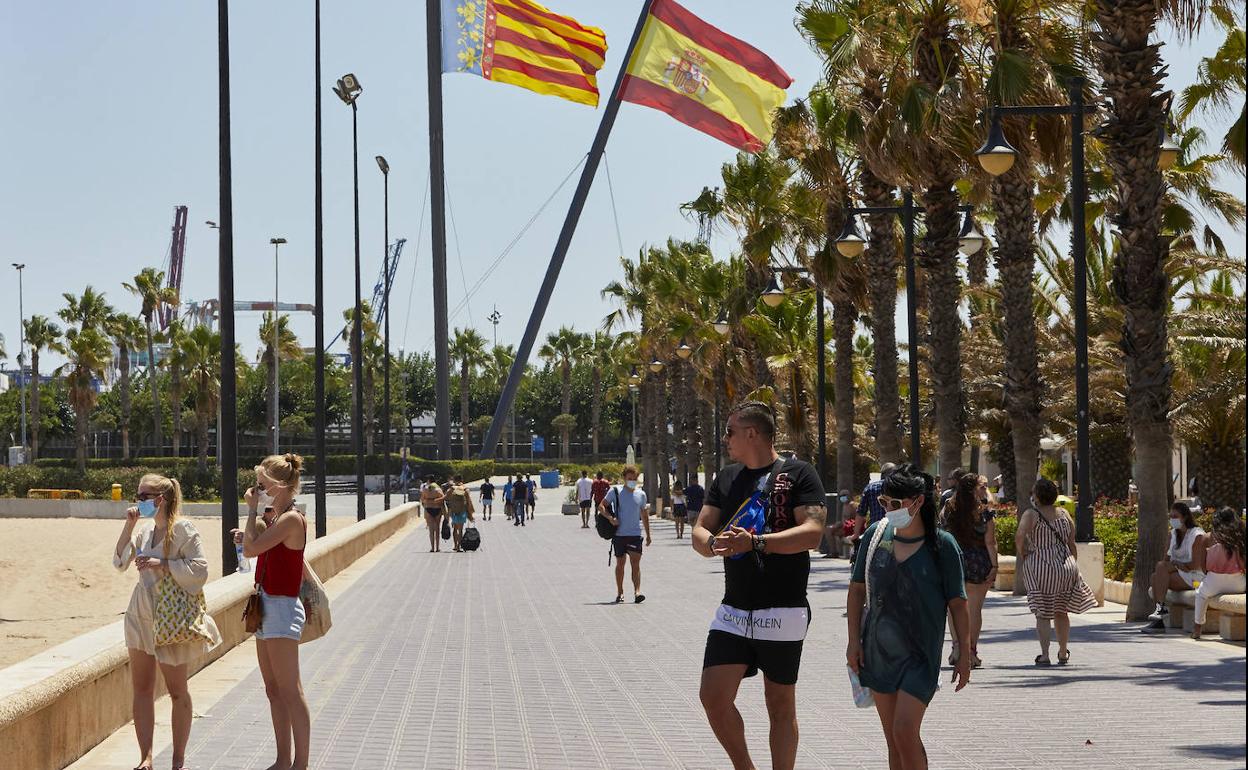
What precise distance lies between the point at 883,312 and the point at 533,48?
62.0 feet

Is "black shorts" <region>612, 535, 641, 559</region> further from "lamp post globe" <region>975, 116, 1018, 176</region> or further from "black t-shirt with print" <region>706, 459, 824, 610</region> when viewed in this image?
"black t-shirt with print" <region>706, 459, 824, 610</region>

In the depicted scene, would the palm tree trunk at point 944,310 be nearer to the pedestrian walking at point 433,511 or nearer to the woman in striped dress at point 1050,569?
the woman in striped dress at point 1050,569

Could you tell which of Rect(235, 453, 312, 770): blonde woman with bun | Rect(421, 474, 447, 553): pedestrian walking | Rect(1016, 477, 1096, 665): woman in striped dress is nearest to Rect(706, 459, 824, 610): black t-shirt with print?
Rect(235, 453, 312, 770): blonde woman with bun

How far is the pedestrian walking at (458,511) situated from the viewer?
3316 centimetres

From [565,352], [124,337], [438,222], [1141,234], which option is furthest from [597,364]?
[1141,234]

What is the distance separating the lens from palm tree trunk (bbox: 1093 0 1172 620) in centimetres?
1570

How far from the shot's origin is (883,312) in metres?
27.0

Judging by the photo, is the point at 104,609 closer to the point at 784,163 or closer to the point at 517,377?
the point at 784,163

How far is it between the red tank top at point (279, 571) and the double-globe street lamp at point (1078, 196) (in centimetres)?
992

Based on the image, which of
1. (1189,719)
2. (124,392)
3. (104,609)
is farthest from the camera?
(124,392)

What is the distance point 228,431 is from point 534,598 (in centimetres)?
473

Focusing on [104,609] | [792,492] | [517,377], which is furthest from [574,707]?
[517,377]

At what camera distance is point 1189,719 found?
30.4 ft

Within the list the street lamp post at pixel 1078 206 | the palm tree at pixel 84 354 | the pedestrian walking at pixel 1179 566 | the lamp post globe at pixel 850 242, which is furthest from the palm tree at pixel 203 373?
the pedestrian walking at pixel 1179 566
